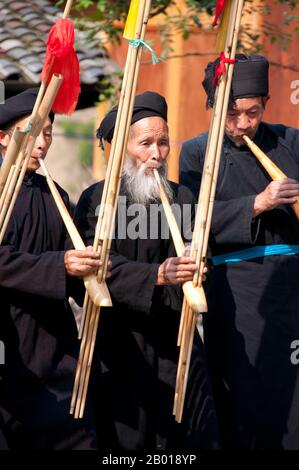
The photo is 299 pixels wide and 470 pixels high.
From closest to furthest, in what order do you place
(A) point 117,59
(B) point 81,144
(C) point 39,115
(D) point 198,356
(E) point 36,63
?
(C) point 39,115 → (D) point 198,356 → (E) point 36,63 → (A) point 117,59 → (B) point 81,144

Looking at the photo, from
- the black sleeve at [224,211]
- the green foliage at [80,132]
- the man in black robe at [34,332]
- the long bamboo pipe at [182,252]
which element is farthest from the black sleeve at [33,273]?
the green foliage at [80,132]

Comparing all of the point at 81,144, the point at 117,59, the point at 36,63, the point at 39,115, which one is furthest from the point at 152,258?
the point at 81,144

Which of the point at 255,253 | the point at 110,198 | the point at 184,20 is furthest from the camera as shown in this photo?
the point at 184,20

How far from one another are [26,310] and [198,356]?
0.87 metres

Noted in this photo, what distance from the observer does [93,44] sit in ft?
34.4

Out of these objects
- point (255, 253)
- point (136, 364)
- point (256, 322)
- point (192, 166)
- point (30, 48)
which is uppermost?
point (30, 48)

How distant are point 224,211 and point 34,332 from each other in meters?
1.07

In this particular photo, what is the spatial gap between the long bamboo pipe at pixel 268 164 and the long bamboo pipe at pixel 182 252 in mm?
534

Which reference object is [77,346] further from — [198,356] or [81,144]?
[81,144]

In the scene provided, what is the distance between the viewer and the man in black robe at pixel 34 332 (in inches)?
195

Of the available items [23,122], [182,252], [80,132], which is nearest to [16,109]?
[23,122]

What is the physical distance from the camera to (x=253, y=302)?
5586mm

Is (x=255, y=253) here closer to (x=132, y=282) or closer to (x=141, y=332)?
(x=141, y=332)

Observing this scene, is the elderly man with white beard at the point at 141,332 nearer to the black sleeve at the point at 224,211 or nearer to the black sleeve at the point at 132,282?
the black sleeve at the point at 132,282
